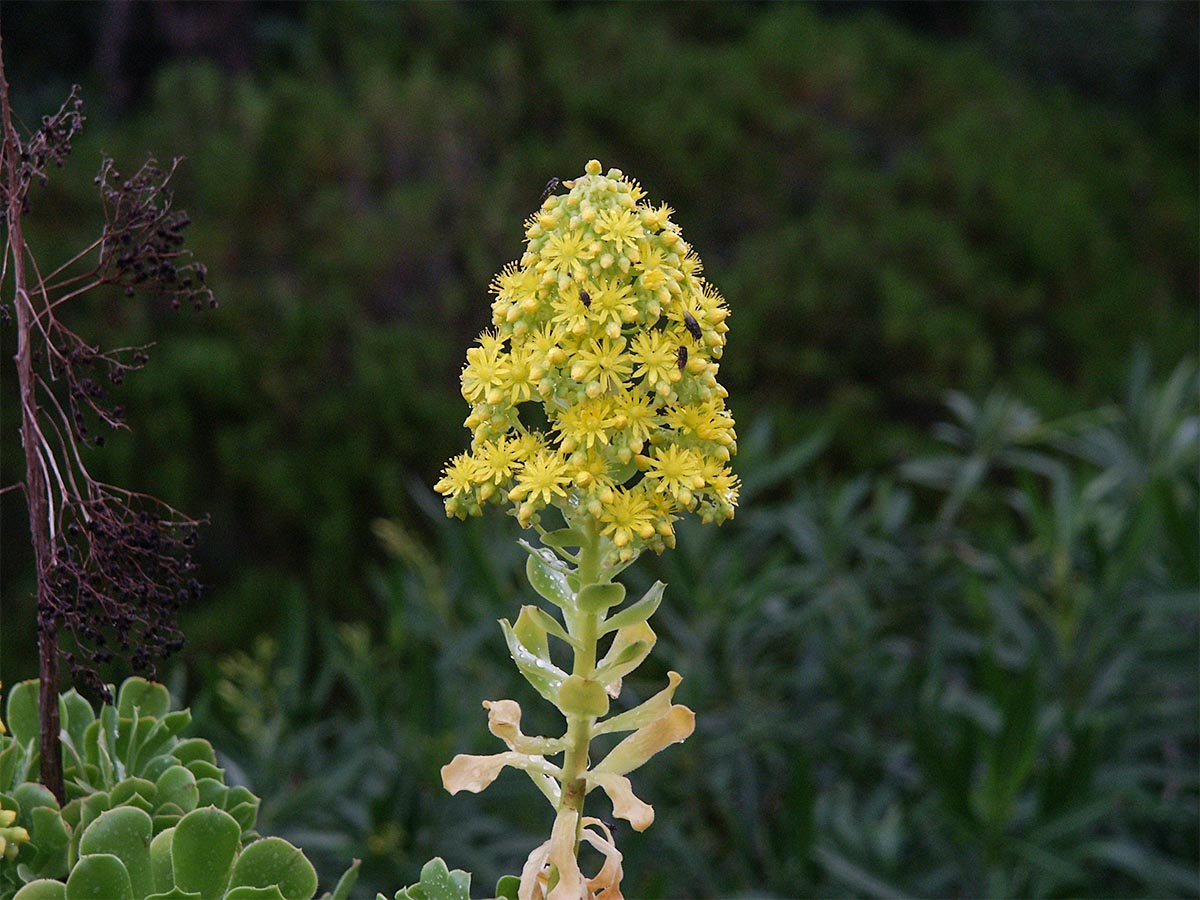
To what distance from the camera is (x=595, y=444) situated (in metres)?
1.02

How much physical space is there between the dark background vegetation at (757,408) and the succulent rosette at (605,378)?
0.75 meters

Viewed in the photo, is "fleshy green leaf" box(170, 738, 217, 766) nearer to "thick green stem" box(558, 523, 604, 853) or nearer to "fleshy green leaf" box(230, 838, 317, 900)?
"fleshy green leaf" box(230, 838, 317, 900)

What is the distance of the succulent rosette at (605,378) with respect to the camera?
3.28 ft

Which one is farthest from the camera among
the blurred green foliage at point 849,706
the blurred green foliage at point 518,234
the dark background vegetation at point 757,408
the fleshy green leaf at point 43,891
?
the blurred green foliage at point 518,234

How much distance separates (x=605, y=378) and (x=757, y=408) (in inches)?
187

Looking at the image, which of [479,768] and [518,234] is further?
[518,234]

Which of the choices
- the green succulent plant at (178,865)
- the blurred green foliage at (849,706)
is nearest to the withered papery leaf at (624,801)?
the green succulent plant at (178,865)

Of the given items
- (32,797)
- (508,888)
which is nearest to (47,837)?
(32,797)

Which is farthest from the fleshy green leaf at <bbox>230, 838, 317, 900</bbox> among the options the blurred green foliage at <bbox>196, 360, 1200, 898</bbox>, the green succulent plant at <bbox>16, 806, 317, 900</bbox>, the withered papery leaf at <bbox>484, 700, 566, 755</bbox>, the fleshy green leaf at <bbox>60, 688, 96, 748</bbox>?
the blurred green foliage at <bbox>196, 360, 1200, 898</bbox>

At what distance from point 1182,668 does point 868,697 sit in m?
0.83

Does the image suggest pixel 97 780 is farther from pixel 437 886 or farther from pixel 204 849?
pixel 437 886

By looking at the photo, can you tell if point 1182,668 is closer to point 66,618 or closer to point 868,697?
point 868,697

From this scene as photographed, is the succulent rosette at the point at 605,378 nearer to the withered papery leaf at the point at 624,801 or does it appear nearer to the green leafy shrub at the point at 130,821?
the withered papery leaf at the point at 624,801

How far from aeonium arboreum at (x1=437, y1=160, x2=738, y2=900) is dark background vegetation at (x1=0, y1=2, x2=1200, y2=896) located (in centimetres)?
62
